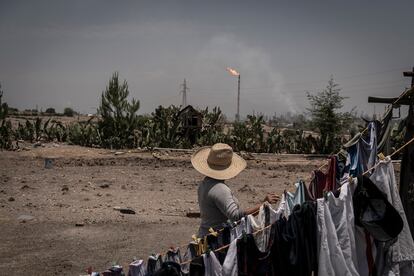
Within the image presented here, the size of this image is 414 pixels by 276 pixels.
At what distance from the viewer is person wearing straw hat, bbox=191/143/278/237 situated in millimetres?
3951

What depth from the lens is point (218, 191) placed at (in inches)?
157

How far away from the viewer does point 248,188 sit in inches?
442

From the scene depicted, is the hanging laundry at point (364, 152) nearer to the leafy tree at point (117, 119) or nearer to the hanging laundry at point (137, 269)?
the hanging laundry at point (137, 269)

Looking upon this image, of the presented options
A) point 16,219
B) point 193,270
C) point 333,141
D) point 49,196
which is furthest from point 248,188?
point 333,141

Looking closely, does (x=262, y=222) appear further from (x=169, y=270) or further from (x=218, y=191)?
(x=169, y=270)

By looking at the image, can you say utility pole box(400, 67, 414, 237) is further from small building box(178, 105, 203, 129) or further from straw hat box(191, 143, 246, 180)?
small building box(178, 105, 203, 129)

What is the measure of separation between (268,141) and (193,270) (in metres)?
16.4

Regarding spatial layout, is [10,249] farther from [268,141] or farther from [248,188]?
[268,141]

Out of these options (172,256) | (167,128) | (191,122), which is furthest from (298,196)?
(191,122)

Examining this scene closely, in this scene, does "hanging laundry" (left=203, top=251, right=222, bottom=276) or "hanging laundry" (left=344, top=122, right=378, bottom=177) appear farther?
"hanging laundry" (left=344, top=122, right=378, bottom=177)

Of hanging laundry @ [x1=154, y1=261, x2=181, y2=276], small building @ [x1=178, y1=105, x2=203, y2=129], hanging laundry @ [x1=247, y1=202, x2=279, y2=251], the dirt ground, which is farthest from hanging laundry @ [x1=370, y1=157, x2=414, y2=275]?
small building @ [x1=178, y1=105, x2=203, y2=129]

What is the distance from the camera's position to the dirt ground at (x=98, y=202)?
644 cm

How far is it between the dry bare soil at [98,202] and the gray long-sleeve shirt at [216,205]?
2359 mm

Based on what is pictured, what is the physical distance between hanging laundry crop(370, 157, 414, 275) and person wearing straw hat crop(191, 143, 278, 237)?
3.09 feet
